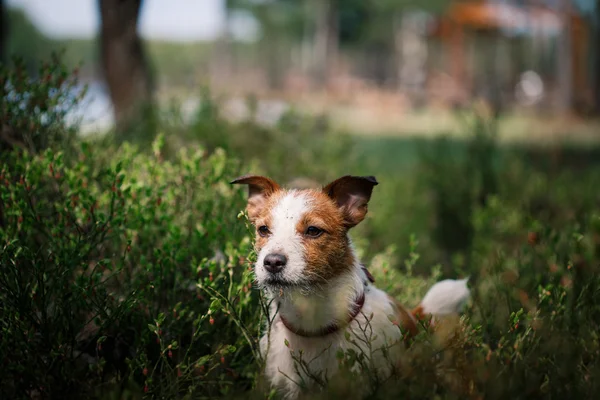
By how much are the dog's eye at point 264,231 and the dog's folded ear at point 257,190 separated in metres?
0.19

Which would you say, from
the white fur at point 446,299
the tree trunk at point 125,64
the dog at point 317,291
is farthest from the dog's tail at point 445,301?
the tree trunk at point 125,64

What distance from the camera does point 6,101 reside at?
4.27 m

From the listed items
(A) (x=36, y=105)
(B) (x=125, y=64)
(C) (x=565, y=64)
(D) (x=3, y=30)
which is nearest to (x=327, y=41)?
(C) (x=565, y=64)

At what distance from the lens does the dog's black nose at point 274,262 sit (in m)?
2.95

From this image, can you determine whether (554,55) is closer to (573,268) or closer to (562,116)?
(562,116)

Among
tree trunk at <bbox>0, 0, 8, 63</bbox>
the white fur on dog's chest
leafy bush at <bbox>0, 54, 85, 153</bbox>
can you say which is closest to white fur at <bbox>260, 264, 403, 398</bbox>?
the white fur on dog's chest

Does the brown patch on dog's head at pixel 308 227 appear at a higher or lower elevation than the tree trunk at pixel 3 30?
lower

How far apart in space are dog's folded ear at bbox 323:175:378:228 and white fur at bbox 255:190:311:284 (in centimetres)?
16

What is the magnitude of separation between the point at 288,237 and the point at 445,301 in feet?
3.74

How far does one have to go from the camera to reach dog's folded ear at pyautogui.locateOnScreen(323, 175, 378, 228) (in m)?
3.31

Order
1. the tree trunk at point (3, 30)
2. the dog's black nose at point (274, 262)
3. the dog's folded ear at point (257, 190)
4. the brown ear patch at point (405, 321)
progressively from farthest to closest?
the tree trunk at point (3, 30) < the dog's folded ear at point (257, 190) < the brown ear patch at point (405, 321) < the dog's black nose at point (274, 262)

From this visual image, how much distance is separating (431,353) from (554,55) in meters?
31.2

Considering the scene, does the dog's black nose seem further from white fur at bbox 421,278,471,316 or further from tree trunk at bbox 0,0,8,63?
tree trunk at bbox 0,0,8,63

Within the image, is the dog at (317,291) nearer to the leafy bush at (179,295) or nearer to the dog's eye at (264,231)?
the dog's eye at (264,231)
